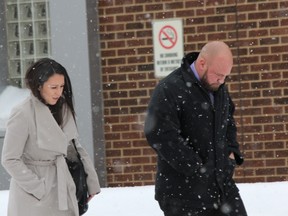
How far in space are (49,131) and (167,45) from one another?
13.3 ft

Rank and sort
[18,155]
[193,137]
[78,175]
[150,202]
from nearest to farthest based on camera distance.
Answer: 1. [193,137]
2. [18,155]
3. [78,175]
4. [150,202]

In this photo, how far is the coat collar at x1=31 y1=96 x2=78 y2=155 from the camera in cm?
444

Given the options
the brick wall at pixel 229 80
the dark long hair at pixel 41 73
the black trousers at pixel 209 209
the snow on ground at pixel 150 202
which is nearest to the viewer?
the black trousers at pixel 209 209

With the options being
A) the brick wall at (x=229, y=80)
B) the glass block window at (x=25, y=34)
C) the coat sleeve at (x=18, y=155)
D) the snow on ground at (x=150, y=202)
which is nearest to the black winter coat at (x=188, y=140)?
the coat sleeve at (x=18, y=155)

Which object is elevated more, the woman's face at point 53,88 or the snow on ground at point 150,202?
the woman's face at point 53,88

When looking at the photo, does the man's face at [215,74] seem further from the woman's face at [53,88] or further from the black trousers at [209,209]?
the woman's face at [53,88]

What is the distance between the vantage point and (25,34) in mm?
9258

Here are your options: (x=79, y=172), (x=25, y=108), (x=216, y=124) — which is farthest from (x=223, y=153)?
(x=25, y=108)

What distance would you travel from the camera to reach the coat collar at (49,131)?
14.6 ft

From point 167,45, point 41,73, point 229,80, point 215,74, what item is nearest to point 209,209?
point 215,74

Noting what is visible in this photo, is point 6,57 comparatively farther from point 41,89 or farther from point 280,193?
point 41,89

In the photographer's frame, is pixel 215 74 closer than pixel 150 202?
Yes

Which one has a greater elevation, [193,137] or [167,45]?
[167,45]

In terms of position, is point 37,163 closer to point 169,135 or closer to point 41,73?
point 41,73
